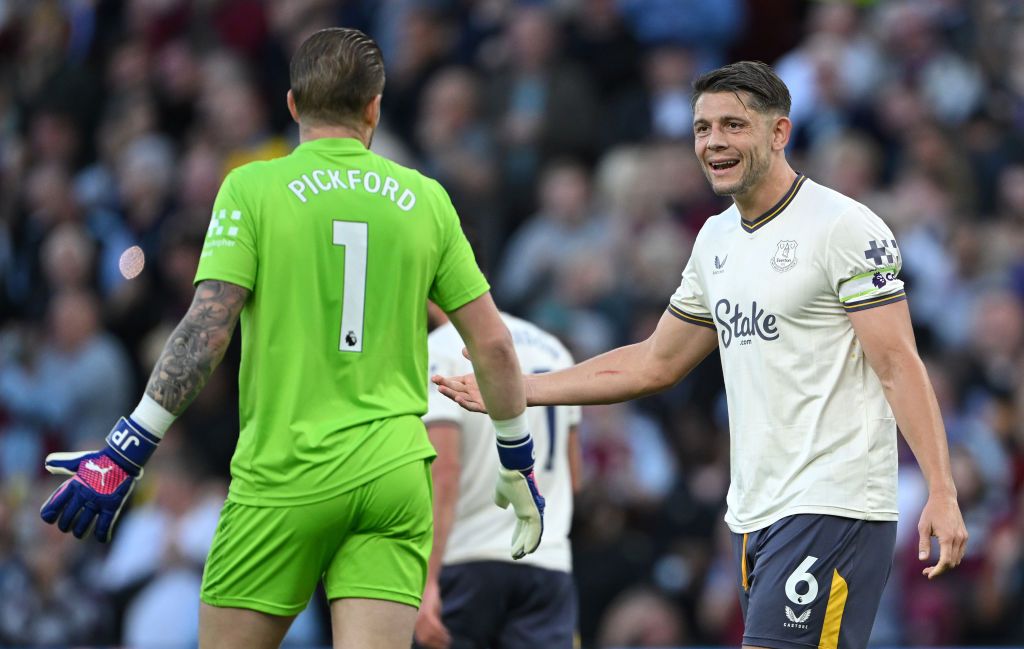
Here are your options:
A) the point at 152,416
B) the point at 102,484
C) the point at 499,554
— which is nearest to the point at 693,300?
the point at 499,554

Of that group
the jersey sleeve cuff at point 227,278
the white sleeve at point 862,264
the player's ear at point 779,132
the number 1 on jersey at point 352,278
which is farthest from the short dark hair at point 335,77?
the white sleeve at point 862,264

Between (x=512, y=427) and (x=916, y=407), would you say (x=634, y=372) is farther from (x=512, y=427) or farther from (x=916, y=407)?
(x=916, y=407)

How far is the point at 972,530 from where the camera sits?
10.1 m

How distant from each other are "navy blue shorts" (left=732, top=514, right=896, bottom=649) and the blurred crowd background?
5205 mm

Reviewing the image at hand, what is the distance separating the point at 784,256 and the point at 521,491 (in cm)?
116

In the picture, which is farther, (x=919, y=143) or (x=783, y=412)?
(x=919, y=143)

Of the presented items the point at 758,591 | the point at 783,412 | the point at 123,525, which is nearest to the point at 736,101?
the point at 783,412

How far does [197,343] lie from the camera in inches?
186

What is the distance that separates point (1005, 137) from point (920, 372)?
7.58m

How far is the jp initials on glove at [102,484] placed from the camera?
4777 millimetres

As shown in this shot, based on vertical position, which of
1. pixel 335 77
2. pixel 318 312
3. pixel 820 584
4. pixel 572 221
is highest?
pixel 572 221

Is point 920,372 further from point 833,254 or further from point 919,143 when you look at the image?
point 919,143

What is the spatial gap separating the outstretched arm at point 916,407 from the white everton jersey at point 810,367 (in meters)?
0.07

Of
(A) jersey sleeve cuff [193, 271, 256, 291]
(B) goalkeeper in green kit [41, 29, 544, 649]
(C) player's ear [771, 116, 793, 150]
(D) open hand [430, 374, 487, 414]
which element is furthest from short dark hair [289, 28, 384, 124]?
(C) player's ear [771, 116, 793, 150]
